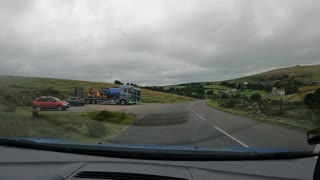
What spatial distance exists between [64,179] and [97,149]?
42.4 inches

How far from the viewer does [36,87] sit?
101 feet

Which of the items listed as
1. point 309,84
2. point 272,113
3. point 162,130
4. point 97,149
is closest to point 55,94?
point 272,113

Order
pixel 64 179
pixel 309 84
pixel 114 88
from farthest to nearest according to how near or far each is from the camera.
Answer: pixel 114 88
pixel 309 84
pixel 64 179

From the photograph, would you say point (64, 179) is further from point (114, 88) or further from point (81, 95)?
point (114, 88)

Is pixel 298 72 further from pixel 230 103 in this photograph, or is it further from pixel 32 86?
pixel 230 103

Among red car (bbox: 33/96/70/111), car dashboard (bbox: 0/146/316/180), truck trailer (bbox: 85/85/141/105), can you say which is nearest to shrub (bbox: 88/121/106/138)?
car dashboard (bbox: 0/146/316/180)

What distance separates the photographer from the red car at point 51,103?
2789 cm

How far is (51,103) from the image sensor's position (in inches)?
1183

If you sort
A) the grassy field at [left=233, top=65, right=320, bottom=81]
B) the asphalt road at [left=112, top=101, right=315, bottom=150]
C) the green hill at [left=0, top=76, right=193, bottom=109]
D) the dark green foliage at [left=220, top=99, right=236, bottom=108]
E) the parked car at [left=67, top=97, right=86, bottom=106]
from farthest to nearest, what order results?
the parked car at [left=67, top=97, right=86, bottom=106] < the dark green foliage at [left=220, top=99, right=236, bottom=108] < the green hill at [left=0, top=76, right=193, bottom=109] < the asphalt road at [left=112, top=101, right=315, bottom=150] < the grassy field at [left=233, top=65, right=320, bottom=81]

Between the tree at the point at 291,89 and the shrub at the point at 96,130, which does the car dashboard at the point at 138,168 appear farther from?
the shrub at the point at 96,130

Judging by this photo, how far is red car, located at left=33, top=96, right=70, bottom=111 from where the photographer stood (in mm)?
27891

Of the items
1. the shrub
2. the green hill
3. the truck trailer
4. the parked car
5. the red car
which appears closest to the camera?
the shrub

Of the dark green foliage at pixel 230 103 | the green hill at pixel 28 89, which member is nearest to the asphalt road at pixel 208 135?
the green hill at pixel 28 89

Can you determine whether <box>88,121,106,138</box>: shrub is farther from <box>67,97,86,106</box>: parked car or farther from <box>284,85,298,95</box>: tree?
<box>67,97,86,106</box>: parked car
